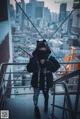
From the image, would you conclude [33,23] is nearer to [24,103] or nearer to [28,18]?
[28,18]

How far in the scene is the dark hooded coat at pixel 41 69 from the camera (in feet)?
5.31

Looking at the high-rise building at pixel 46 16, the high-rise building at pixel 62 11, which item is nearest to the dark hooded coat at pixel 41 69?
the high-rise building at pixel 46 16

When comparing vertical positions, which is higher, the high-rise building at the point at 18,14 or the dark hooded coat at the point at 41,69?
the high-rise building at the point at 18,14

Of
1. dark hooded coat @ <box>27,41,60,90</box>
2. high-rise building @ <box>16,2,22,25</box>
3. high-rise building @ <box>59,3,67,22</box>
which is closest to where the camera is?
dark hooded coat @ <box>27,41,60,90</box>

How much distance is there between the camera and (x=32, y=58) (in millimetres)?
1634

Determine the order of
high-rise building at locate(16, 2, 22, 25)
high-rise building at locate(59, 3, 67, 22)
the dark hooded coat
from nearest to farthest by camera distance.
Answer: the dark hooded coat
high-rise building at locate(16, 2, 22, 25)
high-rise building at locate(59, 3, 67, 22)

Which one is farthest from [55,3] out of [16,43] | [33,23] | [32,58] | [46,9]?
[32,58]

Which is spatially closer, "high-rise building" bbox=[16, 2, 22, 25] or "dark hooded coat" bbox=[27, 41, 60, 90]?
"dark hooded coat" bbox=[27, 41, 60, 90]

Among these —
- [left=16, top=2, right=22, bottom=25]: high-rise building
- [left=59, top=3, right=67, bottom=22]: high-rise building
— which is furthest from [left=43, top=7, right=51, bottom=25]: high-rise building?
[left=16, top=2, right=22, bottom=25]: high-rise building

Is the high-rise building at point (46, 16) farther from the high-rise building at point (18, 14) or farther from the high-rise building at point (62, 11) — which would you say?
the high-rise building at point (18, 14)

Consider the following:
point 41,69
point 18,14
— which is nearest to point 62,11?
point 18,14

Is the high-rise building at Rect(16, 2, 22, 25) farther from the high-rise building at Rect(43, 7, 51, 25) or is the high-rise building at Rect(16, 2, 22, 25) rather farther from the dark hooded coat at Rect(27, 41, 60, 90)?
the dark hooded coat at Rect(27, 41, 60, 90)

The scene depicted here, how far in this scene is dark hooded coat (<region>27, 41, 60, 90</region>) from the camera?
63.7 inches

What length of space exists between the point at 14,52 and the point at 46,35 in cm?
77
